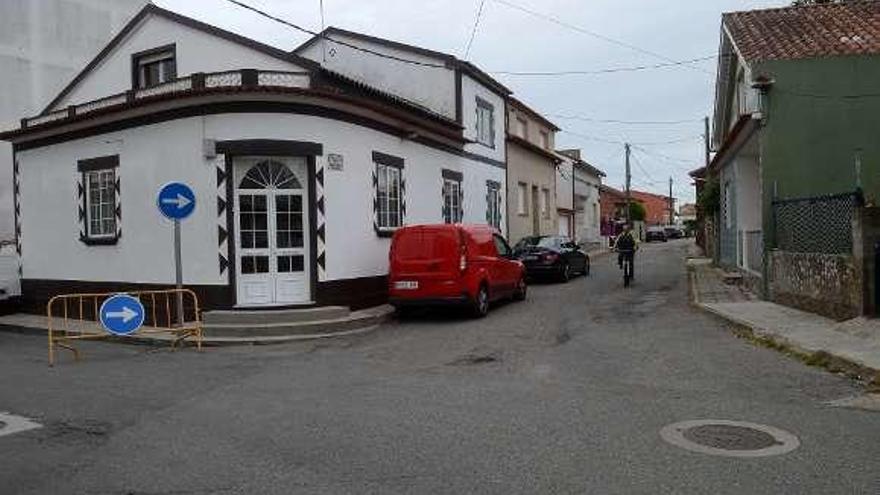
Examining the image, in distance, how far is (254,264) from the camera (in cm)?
1442

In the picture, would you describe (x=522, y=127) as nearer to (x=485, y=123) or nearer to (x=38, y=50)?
(x=485, y=123)

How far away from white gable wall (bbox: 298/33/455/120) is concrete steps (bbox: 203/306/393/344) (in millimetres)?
9548

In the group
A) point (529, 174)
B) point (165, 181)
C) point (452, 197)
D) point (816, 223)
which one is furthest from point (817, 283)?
point (529, 174)

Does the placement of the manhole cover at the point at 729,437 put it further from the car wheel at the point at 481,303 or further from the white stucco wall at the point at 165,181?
the white stucco wall at the point at 165,181

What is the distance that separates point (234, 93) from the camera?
46.4ft

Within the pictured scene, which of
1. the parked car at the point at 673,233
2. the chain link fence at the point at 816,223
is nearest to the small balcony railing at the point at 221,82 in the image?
the chain link fence at the point at 816,223

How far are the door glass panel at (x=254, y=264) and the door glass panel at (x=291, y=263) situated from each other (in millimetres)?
259

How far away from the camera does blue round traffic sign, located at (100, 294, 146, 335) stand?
1101cm

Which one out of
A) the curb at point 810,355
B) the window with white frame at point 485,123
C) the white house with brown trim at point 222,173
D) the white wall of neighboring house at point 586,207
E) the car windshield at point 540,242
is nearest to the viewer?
the curb at point 810,355

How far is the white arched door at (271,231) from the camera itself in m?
14.4

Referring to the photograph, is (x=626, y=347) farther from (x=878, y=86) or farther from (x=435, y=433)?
(x=878, y=86)

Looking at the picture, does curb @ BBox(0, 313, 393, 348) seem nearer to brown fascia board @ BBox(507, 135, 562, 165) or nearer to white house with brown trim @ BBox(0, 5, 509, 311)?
white house with brown trim @ BBox(0, 5, 509, 311)

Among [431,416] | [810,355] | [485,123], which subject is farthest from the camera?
[485,123]

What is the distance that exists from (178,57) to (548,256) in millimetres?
11038
